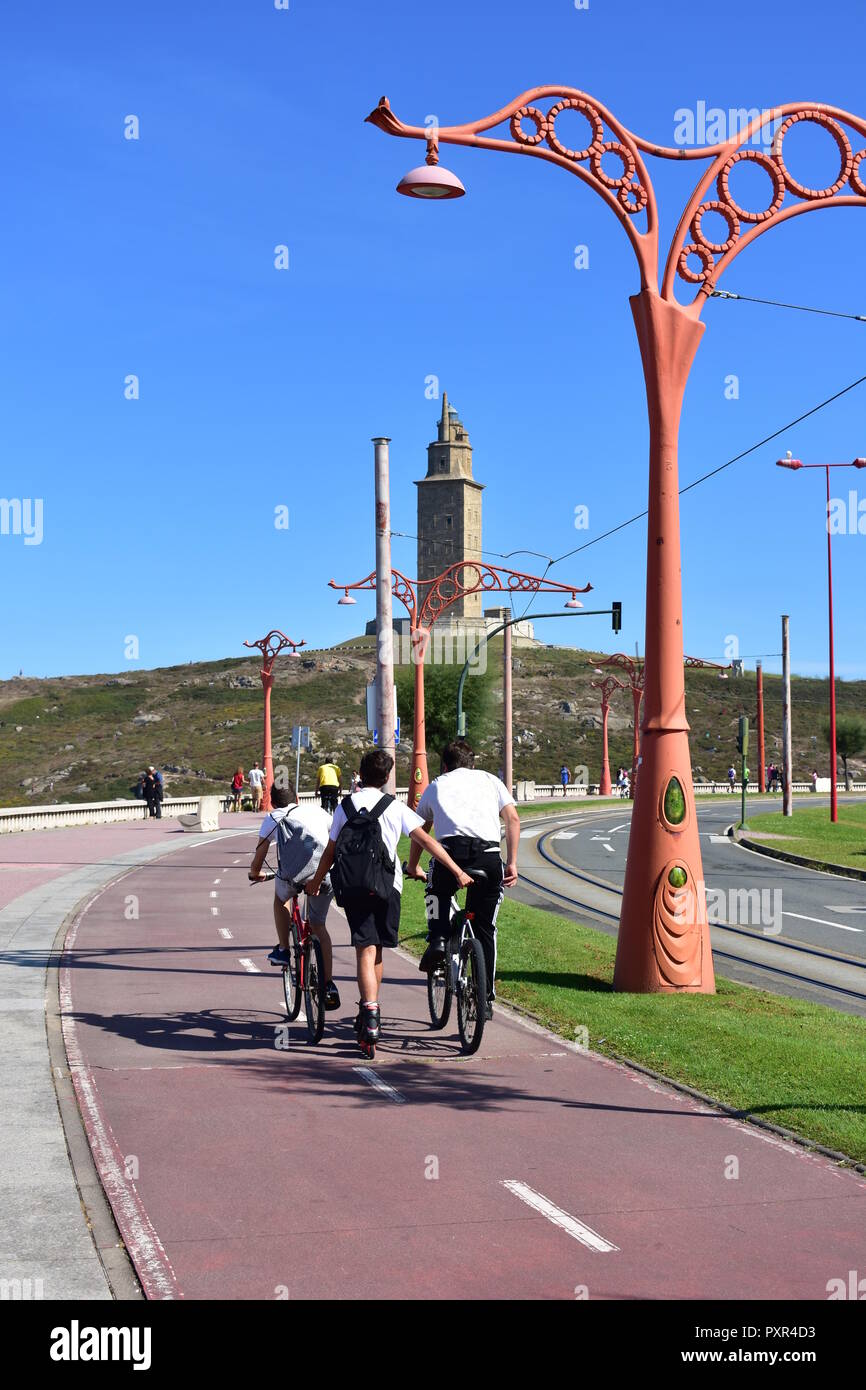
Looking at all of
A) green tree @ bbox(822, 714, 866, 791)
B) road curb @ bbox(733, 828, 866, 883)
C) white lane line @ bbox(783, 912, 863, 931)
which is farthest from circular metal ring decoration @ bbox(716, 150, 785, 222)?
green tree @ bbox(822, 714, 866, 791)

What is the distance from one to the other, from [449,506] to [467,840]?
156m

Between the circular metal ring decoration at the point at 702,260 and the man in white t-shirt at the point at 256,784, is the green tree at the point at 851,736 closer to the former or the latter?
the man in white t-shirt at the point at 256,784

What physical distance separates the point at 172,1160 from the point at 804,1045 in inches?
179

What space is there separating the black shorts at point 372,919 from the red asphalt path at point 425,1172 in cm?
81

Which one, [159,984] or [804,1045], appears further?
[159,984]

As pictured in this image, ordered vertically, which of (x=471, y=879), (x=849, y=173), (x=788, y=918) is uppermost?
(x=849, y=173)

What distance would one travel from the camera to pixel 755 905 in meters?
23.2

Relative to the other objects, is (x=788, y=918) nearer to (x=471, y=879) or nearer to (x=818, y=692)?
(x=471, y=879)

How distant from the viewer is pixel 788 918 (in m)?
21.3

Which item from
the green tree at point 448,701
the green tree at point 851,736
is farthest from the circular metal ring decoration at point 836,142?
Answer: the green tree at point 851,736

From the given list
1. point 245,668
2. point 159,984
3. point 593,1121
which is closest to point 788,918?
point 159,984

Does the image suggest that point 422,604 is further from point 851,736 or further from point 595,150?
point 851,736

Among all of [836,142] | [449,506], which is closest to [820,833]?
[836,142]

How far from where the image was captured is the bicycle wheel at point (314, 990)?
32.6 ft
